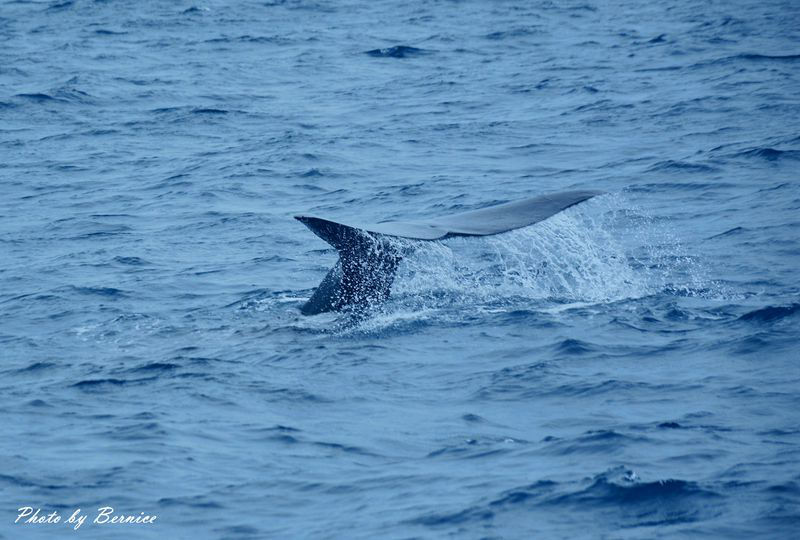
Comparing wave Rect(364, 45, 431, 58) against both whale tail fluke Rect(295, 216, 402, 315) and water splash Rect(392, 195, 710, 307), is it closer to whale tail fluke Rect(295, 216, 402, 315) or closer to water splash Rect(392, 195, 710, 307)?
water splash Rect(392, 195, 710, 307)

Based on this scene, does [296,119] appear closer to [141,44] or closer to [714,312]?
[141,44]

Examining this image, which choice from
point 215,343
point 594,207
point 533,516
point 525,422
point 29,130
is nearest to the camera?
point 533,516

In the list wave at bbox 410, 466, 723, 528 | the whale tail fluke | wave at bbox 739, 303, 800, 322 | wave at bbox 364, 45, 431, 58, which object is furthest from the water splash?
wave at bbox 364, 45, 431, 58

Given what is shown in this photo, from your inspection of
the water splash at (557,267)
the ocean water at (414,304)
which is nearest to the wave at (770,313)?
the ocean water at (414,304)

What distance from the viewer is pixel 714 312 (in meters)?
10.5

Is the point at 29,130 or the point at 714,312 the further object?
the point at 29,130

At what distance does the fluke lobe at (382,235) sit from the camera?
9.00 metres

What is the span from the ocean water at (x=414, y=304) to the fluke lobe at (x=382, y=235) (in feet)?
0.85

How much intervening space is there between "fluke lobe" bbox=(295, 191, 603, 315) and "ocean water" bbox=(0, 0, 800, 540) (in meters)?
0.26

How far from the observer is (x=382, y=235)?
8969 mm

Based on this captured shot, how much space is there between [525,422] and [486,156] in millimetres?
10920

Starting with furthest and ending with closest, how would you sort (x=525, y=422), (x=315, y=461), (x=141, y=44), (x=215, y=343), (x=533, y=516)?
(x=141, y=44) → (x=215, y=343) → (x=525, y=422) → (x=315, y=461) → (x=533, y=516)

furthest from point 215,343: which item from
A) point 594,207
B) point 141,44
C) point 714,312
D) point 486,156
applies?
point 141,44

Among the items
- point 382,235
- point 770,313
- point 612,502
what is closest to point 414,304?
point 382,235
